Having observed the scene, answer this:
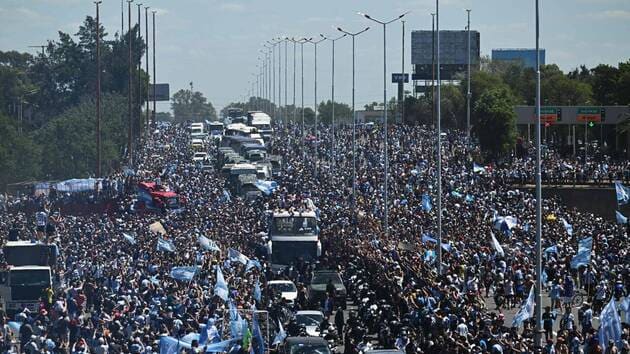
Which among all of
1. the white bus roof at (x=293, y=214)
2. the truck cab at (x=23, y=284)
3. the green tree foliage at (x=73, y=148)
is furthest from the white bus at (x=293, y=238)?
the green tree foliage at (x=73, y=148)

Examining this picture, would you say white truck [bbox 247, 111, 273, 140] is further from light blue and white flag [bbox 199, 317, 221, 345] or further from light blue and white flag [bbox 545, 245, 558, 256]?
light blue and white flag [bbox 199, 317, 221, 345]

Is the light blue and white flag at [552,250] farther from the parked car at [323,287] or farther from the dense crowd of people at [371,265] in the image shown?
the parked car at [323,287]

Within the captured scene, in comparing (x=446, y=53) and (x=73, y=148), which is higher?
(x=446, y=53)

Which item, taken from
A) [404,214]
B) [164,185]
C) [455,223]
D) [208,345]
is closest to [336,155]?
[164,185]

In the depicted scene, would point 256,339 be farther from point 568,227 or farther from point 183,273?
point 568,227

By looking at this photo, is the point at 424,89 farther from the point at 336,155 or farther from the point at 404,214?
the point at 404,214

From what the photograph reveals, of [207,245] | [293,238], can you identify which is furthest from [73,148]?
[207,245]
